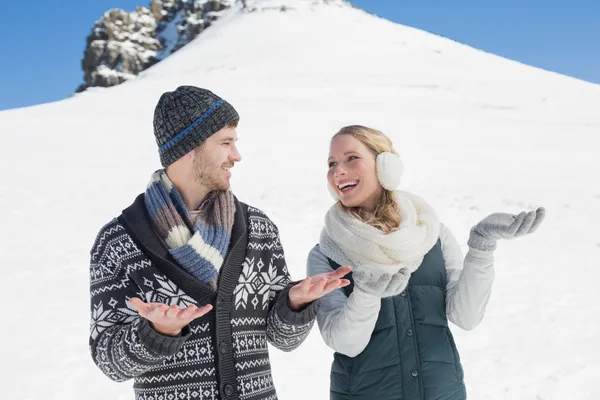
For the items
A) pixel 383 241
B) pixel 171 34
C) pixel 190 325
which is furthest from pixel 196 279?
pixel 171 34

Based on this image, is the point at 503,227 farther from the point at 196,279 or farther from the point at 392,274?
the point at 196,279

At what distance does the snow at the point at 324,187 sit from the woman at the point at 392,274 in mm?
2741

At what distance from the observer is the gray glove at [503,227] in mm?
2584

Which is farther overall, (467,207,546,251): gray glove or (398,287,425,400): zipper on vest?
(398,287,425,400): zipper on vest

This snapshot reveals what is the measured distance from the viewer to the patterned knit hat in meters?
2.65

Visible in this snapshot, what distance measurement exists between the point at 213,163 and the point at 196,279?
0.60 m

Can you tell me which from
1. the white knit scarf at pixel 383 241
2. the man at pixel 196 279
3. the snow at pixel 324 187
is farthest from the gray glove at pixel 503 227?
the snow at pixel 324 187

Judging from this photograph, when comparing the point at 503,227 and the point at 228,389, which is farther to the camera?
the point at 503,227

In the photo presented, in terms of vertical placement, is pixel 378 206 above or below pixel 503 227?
above

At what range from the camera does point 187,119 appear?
2652 millimetres

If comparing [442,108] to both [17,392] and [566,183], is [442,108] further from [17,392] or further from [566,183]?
[17,392]

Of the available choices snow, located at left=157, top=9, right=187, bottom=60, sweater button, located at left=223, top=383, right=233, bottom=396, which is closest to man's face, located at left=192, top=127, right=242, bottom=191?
sweater button, located at left=223, top=383, right=233, bottom=396

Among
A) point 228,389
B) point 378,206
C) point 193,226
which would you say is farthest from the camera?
point 378,206

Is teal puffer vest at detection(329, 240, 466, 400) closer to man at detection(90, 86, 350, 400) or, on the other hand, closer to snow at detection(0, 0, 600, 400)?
man at detection(90, 86, 350, 400)
